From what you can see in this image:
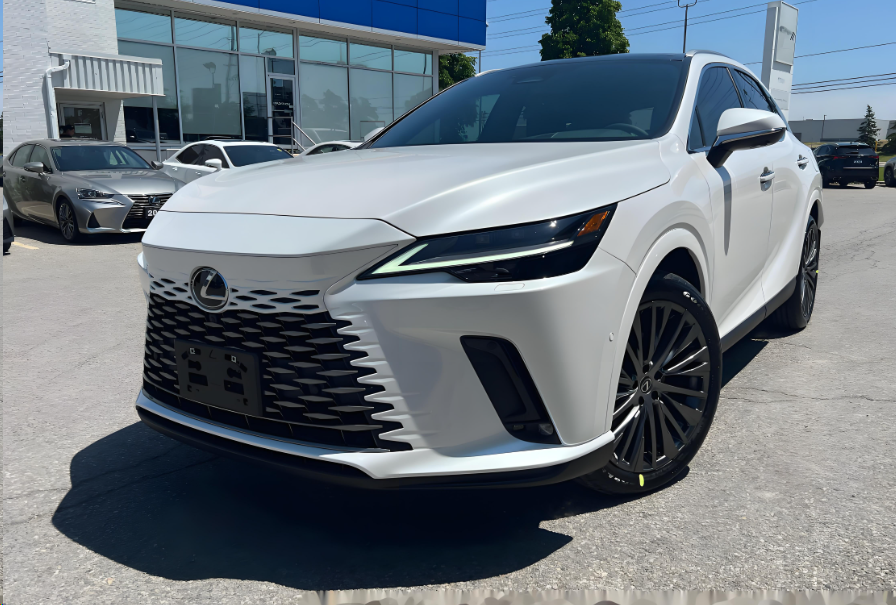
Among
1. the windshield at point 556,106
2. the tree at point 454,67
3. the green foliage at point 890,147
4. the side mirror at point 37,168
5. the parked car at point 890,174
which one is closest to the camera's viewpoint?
the windshield at point 556,106

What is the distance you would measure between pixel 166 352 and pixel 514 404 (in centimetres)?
117

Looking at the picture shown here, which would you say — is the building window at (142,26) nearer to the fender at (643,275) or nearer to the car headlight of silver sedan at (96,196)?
the car headlight of silver sedan at (96,196)

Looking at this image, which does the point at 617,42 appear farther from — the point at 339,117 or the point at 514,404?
the point at 514,404

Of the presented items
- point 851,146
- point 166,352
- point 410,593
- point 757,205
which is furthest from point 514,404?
point 851,146

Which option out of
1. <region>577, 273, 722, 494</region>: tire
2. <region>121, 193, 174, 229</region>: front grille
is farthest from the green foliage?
<region>577, 273, 722, 494</region>: tire

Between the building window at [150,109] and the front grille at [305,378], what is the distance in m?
18.0

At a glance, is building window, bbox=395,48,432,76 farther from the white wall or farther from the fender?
the fender

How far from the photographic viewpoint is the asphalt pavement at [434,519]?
222cm

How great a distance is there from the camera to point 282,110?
72.5ft

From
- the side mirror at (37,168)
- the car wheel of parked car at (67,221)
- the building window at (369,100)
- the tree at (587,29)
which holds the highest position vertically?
the tree at (587,29)

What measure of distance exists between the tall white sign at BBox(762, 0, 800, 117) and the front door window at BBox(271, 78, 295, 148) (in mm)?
17437

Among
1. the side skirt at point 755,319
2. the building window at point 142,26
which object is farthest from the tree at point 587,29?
the side skirt at point 755,319

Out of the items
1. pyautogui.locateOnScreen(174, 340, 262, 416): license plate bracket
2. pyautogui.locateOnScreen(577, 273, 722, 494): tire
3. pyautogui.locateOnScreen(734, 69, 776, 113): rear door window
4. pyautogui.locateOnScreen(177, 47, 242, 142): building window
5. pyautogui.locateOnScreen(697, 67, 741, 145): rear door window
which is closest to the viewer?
pyautogui.locateOnScreen(174, 340, 262, 416): license plate bracket

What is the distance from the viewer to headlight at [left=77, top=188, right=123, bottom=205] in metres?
10.1
